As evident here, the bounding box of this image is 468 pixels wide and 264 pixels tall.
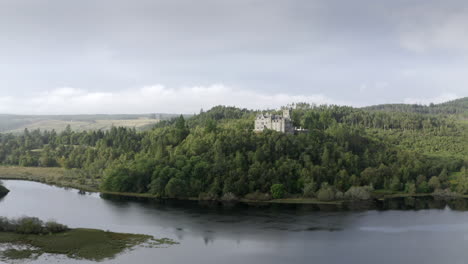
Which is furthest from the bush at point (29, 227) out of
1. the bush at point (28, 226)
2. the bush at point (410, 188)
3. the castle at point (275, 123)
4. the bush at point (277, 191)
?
the bush at point (410, 188)

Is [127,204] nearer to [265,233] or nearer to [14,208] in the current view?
[14,208]

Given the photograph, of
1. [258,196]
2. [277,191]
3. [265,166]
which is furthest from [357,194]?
[258,196]

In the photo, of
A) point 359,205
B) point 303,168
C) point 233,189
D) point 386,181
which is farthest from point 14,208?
point 386,181

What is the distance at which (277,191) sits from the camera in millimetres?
88562

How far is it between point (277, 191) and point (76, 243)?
4311 cm

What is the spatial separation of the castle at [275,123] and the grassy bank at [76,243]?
5668 cm

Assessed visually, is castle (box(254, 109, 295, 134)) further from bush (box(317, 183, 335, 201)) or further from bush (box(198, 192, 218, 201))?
bush (box(198, 192, 218, 201))

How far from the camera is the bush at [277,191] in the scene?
290 ft

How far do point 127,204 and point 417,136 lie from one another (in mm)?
104977

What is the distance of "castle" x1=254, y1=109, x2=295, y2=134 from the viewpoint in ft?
359

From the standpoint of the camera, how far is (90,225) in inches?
2564

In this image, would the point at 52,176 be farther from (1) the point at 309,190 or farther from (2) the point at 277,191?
(1) the point at 309,190

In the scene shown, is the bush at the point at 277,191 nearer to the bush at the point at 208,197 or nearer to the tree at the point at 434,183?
the bush at the point at 208,197

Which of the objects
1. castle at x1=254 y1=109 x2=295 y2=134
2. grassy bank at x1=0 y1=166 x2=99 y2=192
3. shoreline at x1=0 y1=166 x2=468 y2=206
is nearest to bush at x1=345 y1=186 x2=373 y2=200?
shoreline at x1=0 y1=166 x2=468 y2=206
